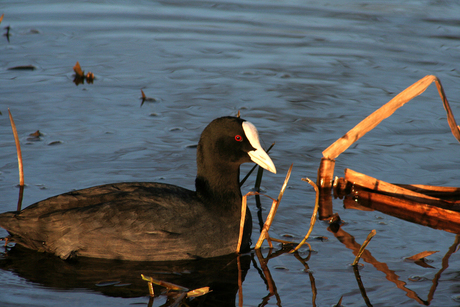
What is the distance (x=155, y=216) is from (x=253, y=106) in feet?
10.4

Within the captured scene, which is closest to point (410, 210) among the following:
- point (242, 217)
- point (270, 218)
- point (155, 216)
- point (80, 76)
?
point (270, 218)

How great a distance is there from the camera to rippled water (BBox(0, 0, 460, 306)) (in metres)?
3.94

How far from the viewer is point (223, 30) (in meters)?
9.73

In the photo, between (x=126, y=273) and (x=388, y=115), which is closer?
(x=126, y=273)

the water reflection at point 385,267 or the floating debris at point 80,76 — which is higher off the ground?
the floating debris at point 80,76

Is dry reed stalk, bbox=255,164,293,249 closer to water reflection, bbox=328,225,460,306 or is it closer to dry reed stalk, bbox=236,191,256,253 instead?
dry reed stalk, bbox=236,191,256,253

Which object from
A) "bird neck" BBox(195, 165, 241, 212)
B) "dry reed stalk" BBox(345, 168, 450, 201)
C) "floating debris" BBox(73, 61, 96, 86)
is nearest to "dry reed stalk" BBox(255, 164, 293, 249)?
"bird neck" BBox(195, 165, 241, 212)

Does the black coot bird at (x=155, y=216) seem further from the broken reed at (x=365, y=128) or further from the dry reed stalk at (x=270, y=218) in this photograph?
the broken reed at (x=365, y=128)

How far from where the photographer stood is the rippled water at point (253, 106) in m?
3.94

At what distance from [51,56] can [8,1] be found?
2849mm

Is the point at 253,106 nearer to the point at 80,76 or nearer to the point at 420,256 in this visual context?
the point at 80,76

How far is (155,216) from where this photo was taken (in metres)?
4.03

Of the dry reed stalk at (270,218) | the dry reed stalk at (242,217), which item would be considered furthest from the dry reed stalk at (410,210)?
the dry reed stalk at (242,217)

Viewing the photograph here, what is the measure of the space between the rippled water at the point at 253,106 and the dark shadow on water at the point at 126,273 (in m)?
0.02
